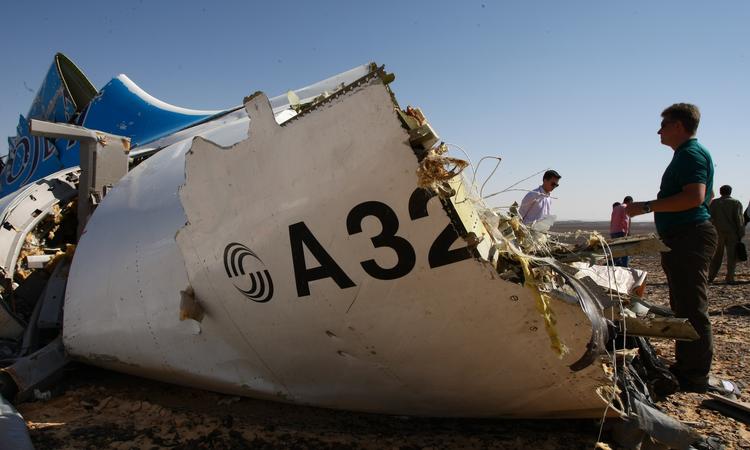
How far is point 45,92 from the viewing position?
22.5 feet

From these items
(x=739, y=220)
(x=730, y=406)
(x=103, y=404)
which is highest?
(x=103, y=404)

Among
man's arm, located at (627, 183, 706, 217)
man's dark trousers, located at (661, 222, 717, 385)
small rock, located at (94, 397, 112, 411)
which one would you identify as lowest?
man's dark trousers, located at (661, 222, 717, 385)

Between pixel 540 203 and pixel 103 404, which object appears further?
pixel 540 203

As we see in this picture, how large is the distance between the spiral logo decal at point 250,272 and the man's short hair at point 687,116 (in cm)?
288

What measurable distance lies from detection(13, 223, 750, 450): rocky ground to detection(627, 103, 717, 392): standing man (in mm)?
305

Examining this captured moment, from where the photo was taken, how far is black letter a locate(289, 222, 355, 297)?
237 centimetres

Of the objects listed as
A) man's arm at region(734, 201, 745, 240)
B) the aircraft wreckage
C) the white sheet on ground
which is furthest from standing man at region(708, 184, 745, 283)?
the aircraft wreckage

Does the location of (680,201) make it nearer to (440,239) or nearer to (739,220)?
(440,239)

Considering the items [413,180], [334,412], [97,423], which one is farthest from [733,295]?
[97,423]

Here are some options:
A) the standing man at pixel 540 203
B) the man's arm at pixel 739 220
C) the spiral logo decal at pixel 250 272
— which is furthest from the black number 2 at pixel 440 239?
the man's arm at pixel 739 220

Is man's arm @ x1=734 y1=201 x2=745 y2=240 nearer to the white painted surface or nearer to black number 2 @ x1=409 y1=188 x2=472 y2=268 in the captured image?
the white painted surface

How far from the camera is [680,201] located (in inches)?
126

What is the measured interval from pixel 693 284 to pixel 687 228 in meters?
0.36

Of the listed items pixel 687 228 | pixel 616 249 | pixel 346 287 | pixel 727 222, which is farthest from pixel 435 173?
pixel 727 222
